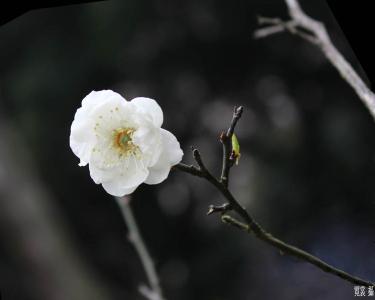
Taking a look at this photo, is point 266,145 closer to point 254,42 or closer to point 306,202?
point 306,202

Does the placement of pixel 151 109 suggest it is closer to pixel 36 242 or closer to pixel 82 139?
pixel 82 139

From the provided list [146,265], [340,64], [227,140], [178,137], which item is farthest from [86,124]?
[178,137]

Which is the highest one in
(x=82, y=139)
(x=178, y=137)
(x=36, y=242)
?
(x=82, y=139)

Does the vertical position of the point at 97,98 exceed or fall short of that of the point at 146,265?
it exceeds it

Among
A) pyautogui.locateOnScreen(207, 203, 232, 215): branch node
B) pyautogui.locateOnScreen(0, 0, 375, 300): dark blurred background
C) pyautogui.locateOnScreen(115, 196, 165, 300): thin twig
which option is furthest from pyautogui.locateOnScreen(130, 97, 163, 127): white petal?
pyautogui.locateOnScreen(0, 0, 375, 300): dark blurred background

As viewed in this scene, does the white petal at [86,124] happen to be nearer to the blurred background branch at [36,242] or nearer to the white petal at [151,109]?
the white petal at [151,109]

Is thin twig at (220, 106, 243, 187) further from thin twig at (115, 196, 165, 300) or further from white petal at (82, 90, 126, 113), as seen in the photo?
thin twig at (115, 196, 165, 300)
